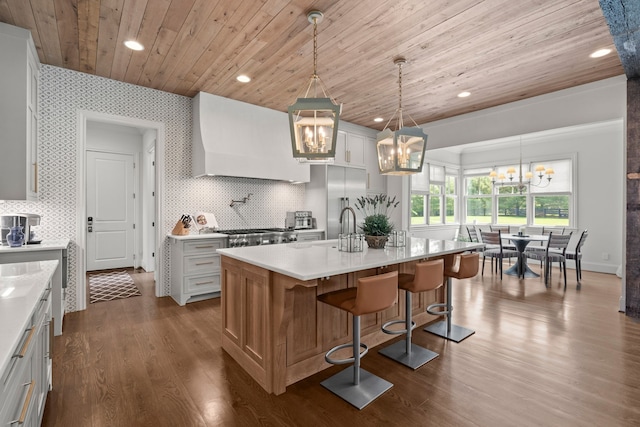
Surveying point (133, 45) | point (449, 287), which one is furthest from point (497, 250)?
point (133, 45)

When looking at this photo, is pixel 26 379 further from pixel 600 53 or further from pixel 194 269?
pixel 600 53

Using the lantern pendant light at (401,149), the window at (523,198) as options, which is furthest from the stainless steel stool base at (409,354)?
the window at (523,198)

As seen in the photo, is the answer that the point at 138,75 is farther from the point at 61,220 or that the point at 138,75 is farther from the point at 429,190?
the point at 429,190

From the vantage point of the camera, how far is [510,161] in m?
7.55

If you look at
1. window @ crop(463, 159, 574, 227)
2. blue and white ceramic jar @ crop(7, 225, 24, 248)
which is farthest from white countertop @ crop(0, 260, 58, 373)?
window @ crop(463, 159, 574, 227)

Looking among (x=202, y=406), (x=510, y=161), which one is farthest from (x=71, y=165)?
(x=510, y=161)

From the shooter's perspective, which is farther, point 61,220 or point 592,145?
point 592,145

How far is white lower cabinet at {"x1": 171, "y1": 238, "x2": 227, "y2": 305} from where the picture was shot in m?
4.04

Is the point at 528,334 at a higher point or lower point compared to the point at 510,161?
lower

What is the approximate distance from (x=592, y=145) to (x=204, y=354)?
309 inches

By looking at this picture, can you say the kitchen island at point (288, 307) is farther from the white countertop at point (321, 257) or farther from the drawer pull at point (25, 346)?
the drawer pull at point (25, 346)

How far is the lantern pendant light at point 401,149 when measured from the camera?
2.76m

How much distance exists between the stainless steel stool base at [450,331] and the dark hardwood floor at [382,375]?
71 mm

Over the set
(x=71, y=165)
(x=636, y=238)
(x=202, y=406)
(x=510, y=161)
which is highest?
(x=510, y=161)
